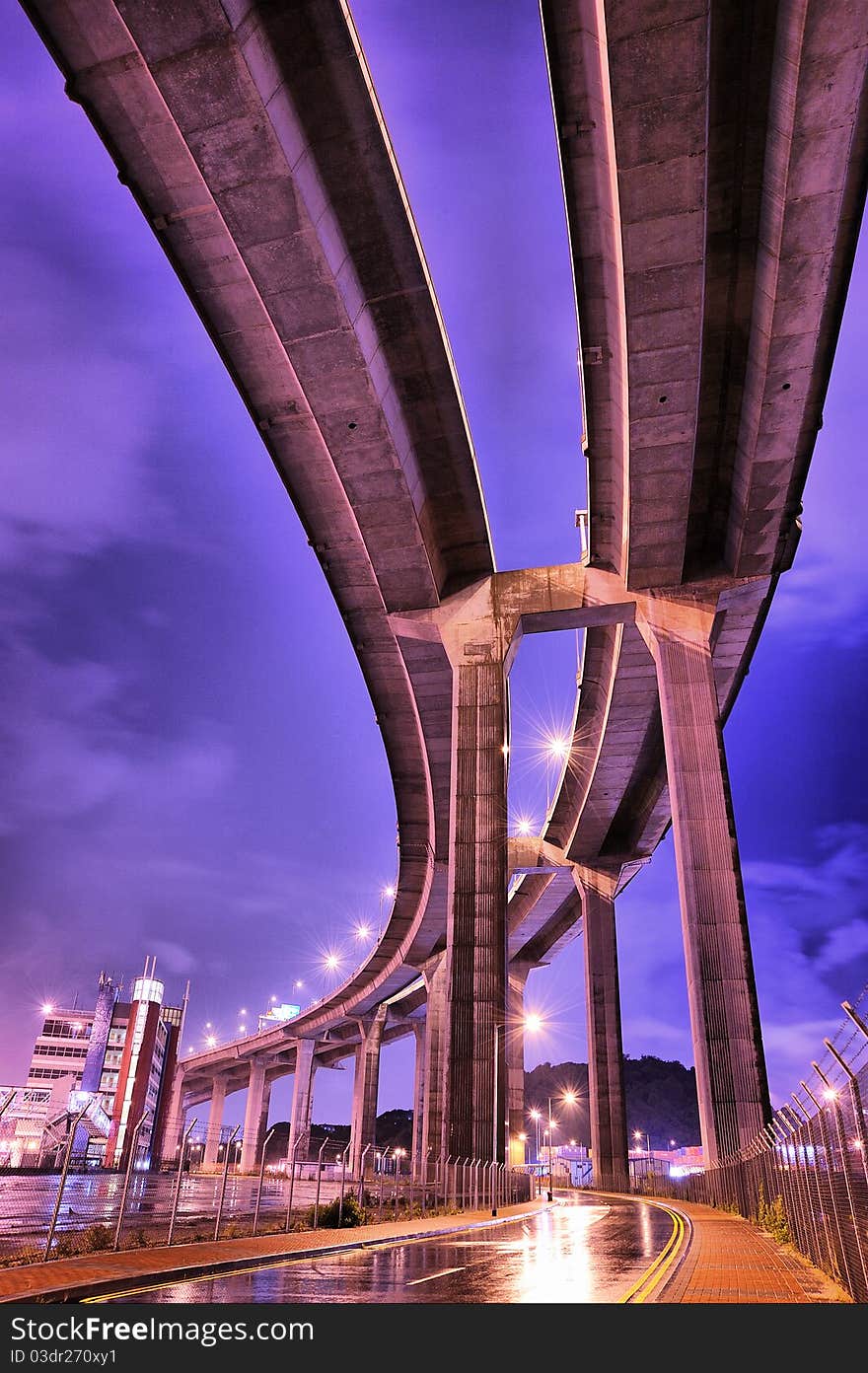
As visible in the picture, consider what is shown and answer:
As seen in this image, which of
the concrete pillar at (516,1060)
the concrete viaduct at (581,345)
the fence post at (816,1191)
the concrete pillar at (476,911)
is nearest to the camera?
the fence post at (816,1191)

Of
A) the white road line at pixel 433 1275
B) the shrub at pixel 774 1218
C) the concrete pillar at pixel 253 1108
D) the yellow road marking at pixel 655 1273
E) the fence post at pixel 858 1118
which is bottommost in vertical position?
the white road line at pixel 433 1275

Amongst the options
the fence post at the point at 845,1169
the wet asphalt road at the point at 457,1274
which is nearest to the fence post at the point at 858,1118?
the fence post at the point at 845,1169

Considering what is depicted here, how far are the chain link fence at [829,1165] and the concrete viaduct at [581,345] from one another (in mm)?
10348

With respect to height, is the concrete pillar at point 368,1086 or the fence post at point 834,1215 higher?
the concrete pillar at point 368,1086

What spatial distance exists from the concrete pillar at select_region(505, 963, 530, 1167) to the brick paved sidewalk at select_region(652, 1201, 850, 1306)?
4153 centimetres

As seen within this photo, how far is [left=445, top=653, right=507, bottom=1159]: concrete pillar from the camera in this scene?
2630 centimetres

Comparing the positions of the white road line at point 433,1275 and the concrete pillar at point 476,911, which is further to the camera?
the concrete pillar at point 476,911

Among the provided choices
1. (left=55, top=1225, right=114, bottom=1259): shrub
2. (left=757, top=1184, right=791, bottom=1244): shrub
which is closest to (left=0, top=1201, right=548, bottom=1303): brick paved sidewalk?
(left=55, top=1225, right=114, bottom=1259): shrub

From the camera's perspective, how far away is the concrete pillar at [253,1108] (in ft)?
352

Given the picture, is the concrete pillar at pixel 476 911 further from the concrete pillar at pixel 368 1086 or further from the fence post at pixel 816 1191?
the concrete pillar at pixel 368 1086

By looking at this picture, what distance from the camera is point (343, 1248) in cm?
1347

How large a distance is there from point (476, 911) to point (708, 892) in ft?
22.9

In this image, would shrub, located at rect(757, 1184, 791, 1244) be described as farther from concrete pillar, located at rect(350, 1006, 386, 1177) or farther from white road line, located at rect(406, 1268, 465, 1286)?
concrete pillar, located at rect(350, 1006, 386, 1177)

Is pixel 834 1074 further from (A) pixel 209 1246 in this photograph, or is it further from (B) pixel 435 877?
(B) pixel 435 877
